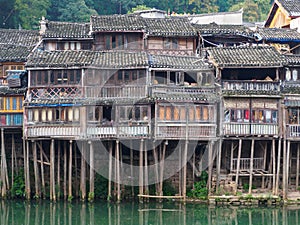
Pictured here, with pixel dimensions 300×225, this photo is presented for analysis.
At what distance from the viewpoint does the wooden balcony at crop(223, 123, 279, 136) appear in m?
48.2

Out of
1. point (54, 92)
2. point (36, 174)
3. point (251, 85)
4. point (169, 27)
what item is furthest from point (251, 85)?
point (36, 174)

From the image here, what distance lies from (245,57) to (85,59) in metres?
10.3

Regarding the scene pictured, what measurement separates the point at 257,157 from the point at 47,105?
1407 centimetres

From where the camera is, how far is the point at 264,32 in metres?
56.7

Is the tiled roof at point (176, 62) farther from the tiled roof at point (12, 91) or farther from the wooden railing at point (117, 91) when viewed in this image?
the tiled roof at point (12, 91)

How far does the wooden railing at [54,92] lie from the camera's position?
48.0 metres

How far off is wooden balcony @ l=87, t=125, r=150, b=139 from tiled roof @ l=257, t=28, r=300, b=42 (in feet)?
43.7

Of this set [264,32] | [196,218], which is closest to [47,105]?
[196,218]

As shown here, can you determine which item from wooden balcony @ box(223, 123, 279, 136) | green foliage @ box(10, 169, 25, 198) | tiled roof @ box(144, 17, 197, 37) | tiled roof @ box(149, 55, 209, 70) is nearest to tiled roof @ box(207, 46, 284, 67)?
tiled roof @ box(149, 55, 209, 70)

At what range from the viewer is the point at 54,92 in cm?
4809

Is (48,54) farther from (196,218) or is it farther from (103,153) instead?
(196,218)

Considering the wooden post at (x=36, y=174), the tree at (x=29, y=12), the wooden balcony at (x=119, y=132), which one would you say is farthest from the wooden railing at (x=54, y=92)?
the tree at (x=29, y=12)

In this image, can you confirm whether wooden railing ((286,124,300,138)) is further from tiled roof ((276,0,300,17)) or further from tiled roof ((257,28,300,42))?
tiled roof ((276,0,300,17))

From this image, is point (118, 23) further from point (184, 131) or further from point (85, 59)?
point (184, 131)
